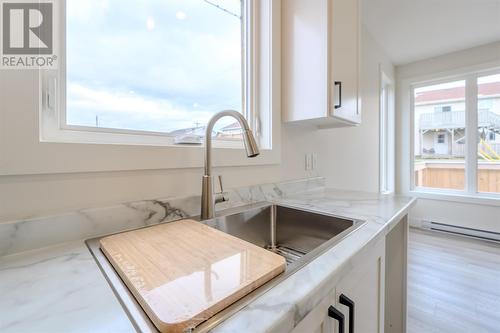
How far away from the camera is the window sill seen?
284 cm

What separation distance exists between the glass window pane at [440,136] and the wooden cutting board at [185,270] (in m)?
3.85

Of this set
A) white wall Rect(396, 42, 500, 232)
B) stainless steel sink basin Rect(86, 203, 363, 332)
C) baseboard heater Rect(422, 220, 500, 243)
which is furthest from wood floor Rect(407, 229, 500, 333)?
stainless steel sink basin Rect(86, 203, 363, 332)

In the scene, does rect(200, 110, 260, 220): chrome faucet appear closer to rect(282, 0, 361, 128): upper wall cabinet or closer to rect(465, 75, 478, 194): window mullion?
rect(282, 0, 361, 128): upper wall cabinet

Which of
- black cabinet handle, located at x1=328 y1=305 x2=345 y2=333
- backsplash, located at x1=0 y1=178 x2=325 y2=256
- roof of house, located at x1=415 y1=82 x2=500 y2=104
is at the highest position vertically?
roof of house, located at x1=415 y1=82 x2=500 y2=104

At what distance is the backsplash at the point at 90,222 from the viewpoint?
578 mm

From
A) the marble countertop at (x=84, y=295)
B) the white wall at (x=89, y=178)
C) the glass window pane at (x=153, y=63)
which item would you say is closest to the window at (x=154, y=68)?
the glass window pane at (x=153, y=63)

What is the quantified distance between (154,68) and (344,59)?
40.5 inches

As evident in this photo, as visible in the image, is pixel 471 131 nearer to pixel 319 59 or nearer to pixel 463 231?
pixel 463 231

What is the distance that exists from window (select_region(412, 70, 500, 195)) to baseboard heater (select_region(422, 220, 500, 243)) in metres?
0.50

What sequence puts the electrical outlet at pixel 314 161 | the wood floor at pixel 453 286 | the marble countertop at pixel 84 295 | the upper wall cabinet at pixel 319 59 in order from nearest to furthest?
1. the marble countertop at pixel 84 295
2. the upper wall cabinet at pixel 319 59
3. the wood floor at pixel 453 286
4. the electrical outlet at pixel 314 161

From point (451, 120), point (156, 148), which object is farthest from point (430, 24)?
point (156, 148)

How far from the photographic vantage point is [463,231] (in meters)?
2.99

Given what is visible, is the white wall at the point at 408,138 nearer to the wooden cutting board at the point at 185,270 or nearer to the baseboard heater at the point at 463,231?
the baseboard heater at the point at 463,231

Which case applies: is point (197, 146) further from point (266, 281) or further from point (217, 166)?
point (266, 281)
